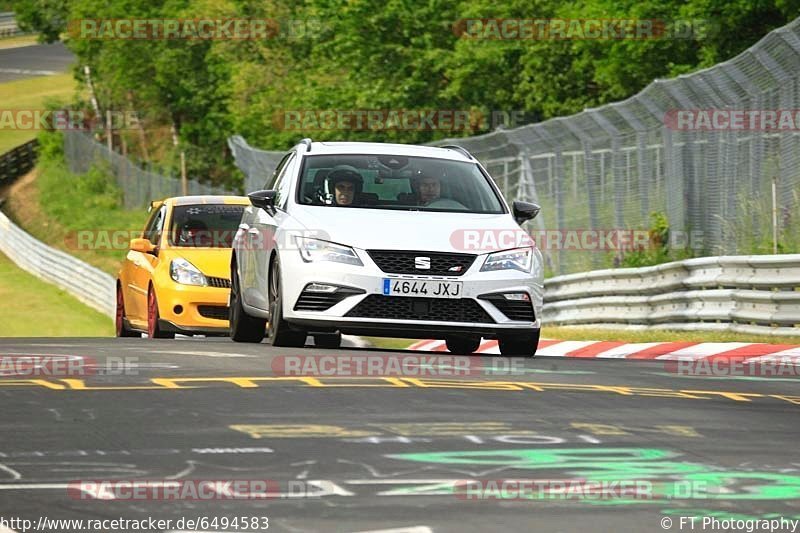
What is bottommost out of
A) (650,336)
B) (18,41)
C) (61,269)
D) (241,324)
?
(61,269)

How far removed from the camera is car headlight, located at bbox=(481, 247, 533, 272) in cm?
1413

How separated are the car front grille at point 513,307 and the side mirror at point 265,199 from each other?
2147 mm

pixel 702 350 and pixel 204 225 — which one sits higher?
pixel 204 225

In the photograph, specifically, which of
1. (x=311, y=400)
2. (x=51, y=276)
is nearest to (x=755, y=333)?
(x=311, y=400)

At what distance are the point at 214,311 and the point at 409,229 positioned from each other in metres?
5.47

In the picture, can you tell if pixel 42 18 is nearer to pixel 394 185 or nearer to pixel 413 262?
pixel 394 185

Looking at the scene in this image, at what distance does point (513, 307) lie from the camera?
14266mm

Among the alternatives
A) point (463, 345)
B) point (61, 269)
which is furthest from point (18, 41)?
point (463, 345)

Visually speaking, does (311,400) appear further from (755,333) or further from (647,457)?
(755,333)

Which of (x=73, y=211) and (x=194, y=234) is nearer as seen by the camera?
(x=194, y=234)

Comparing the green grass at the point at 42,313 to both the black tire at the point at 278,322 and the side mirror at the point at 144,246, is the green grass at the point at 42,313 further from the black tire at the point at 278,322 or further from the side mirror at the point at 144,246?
the black tire at the point at 278,322

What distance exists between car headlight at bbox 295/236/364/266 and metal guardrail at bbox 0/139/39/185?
68427 mm

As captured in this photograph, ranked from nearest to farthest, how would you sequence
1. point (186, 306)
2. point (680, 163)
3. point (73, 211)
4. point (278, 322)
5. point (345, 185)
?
point (278, 322) → point (345, 185) → point (186, 306) → point (680, 163) → point (73, 211)

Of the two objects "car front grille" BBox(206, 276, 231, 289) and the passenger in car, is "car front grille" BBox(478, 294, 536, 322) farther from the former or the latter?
"car front grille" BBox(206, 276, 231, 289)
